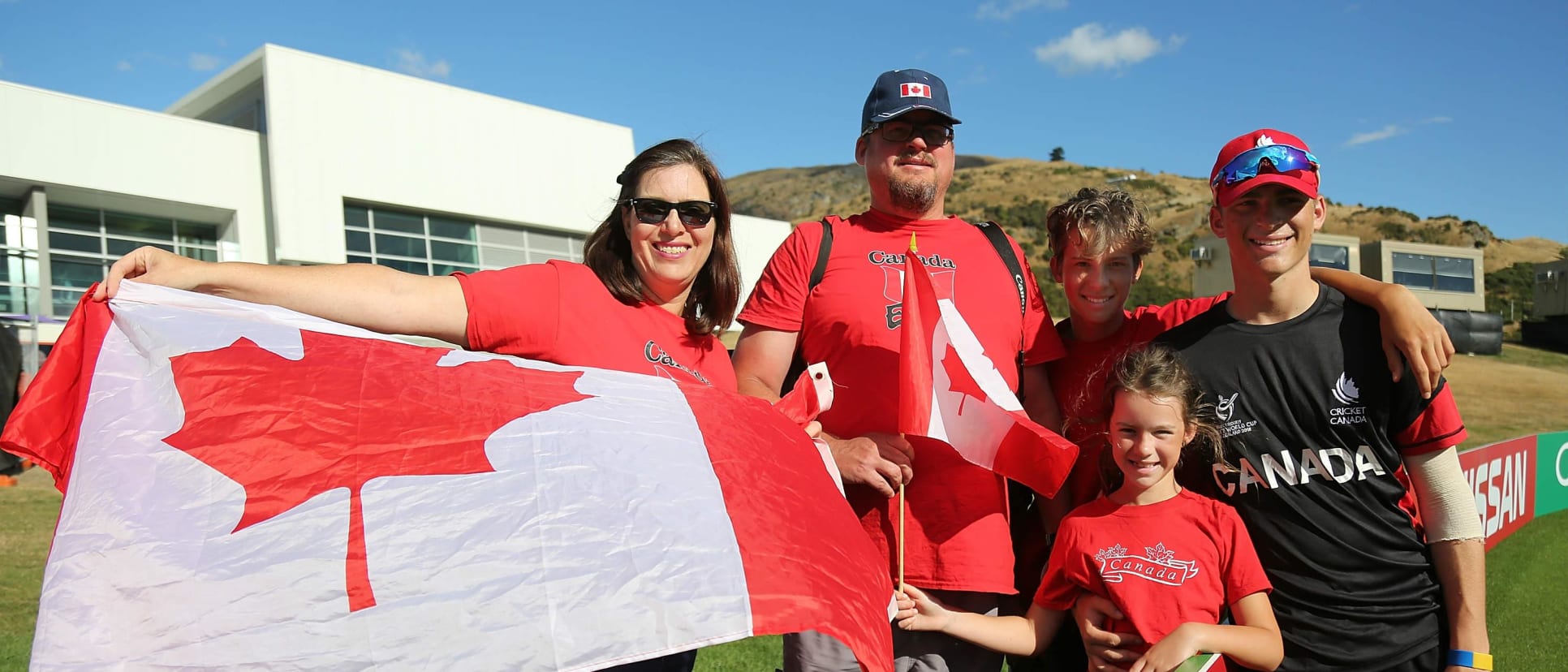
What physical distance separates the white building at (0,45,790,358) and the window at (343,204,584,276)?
2.1 inches

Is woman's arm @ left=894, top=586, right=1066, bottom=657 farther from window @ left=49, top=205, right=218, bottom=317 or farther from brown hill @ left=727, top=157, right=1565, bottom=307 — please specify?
brown hill @ left=727, top=157, right=1565, bottom=307

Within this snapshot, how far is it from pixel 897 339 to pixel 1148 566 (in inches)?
42.7

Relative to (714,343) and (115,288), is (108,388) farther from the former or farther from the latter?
(714,343)

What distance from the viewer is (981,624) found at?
3158mm

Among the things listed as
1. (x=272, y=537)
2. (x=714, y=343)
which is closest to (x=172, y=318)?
(x=272, y=537)

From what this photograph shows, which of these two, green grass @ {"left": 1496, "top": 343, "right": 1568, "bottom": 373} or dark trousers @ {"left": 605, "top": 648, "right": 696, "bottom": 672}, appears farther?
green grass @ {"left": 1496, "top": 343, "right": 1568, "bottom": 373}

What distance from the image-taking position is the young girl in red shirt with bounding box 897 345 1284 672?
9.43ft

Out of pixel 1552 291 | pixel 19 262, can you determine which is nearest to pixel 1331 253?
pixel 1552 291

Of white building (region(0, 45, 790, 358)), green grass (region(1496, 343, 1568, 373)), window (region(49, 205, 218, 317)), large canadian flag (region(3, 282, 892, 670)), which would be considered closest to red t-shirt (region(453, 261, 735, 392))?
large canadian flag (region(3, 282, 892, 670))

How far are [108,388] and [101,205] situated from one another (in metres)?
30.7

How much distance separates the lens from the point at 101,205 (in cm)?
2744

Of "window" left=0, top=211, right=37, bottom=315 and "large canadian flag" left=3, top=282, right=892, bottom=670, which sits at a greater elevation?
"window" left=0, top=211, right=37, bottom=315

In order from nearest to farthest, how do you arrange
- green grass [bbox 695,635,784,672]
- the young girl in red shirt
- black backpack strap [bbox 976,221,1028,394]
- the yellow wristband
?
1. the young girl in red shirt
2. the yellow wristband
3. black backpack strap [bbox 976,221,1028,394]
4. green grass [bbox 695,635,784,672]

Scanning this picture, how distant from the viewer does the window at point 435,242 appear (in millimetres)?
29828
